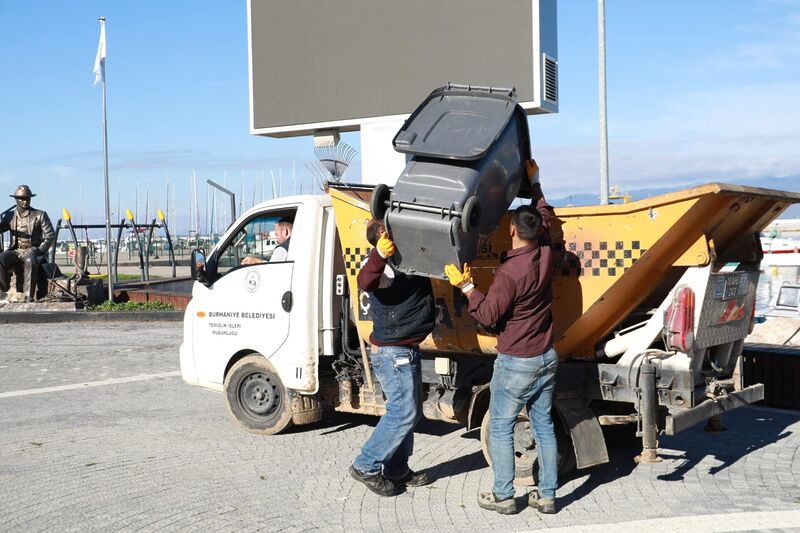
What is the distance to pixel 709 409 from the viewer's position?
21.2 feet

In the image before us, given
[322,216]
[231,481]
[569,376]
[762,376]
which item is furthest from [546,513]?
[762,376]

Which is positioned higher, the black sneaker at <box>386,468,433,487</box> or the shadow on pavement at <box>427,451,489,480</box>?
the black sneaker at <box>386,468,433,487</box>

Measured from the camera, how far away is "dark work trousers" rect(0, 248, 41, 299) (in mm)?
20531

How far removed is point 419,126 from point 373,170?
60.3 feet

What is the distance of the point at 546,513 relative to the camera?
5.95m

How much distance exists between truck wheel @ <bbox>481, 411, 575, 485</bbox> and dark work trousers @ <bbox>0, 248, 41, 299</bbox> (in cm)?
1646

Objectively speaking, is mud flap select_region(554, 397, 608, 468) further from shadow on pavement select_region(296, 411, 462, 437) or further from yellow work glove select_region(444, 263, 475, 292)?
shadow on pavement select_region(296, 411, 462, 437)

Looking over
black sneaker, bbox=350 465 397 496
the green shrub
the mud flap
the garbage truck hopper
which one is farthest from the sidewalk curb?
the mud flap

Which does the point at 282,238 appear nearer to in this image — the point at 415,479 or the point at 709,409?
the point at 415,479

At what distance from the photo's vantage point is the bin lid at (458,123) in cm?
602

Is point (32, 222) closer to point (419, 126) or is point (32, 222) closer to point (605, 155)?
point (605, 155)

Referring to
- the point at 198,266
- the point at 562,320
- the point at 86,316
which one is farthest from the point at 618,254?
the point at 86,316

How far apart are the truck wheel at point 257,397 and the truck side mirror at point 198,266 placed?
863 mm

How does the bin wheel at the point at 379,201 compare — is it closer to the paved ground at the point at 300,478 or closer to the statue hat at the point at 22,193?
the paved ground at the point at 300,478
